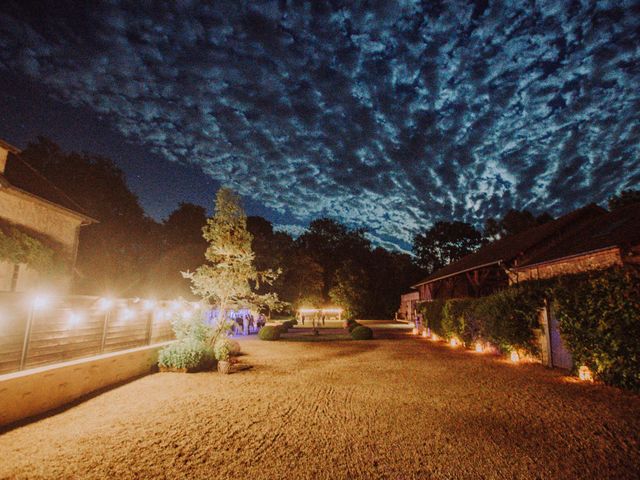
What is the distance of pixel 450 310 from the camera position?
16.0m

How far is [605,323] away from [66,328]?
11.7 meters

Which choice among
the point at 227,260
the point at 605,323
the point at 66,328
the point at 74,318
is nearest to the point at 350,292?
the point at 227,260

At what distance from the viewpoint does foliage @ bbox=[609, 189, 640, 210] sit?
88.3 ft

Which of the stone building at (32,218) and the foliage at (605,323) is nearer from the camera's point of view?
the foliage at (605,323)

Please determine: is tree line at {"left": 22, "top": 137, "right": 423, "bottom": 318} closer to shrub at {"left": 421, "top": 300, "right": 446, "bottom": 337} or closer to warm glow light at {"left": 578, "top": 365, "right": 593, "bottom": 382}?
shrub at {"left": 421, "top": 300, "right": 446, "bottom": 337}

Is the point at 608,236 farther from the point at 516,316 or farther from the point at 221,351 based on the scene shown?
the point at 221,351

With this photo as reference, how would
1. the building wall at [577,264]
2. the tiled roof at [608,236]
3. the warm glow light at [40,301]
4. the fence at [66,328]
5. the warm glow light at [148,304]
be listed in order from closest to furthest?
the fence at [66,328] < the warm glow light at [40,301] < the warm glow light at [148,304] < the tiled roof at [608,236] < the building wall at [577,264]

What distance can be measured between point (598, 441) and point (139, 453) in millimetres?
6029

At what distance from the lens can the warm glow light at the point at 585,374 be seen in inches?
290

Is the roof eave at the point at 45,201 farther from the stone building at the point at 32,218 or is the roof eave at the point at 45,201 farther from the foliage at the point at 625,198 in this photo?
the foliage at the point at 625,198

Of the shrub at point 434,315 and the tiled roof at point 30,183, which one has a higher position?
the tiled roof at point 30,183

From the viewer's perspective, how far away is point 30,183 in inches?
491

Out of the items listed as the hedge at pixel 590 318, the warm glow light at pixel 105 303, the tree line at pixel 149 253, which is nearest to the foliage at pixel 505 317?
the hedge at pixel 590 318

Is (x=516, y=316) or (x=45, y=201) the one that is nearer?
(x=516, y=316)
